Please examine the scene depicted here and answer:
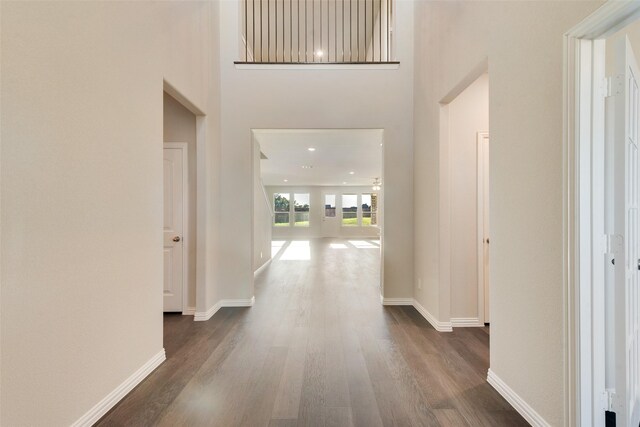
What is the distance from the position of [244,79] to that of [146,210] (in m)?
2.35

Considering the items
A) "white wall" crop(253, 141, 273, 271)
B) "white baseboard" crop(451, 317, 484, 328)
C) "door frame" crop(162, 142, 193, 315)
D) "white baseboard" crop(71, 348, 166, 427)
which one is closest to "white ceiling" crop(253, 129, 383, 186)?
"white wall" crop(253, 141, 273, 271)

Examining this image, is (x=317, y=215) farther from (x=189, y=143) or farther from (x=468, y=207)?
(x=468, y=207)

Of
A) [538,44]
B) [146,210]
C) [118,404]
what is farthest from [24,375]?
[538,44]

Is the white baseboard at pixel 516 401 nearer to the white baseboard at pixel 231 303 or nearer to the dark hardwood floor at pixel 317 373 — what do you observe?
the dark hardwood floor at pixel 317 373

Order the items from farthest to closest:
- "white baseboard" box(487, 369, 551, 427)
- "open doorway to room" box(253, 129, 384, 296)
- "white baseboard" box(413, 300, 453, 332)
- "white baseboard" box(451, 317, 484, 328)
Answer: "open doorway to room" box(253, 129, 384, 296) → "white baseboard" box(451, 317, 484, 328) → "white baseboard" box(413, 300, 453, 332) → "white baseboard" box(487, 369, 551, 427)

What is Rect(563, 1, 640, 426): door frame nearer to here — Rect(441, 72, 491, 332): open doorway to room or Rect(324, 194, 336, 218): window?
Rect(441, 72, 491, 332): open doorway to room

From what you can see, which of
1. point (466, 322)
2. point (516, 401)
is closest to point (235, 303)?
point (466, 322)

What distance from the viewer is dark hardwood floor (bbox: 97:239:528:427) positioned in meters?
1.71

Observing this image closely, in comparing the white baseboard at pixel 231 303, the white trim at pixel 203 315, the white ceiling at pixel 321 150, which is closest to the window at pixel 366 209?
the white ceiling at pixel 321 150

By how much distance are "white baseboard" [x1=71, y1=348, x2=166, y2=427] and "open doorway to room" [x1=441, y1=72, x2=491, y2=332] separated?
2.82 metres

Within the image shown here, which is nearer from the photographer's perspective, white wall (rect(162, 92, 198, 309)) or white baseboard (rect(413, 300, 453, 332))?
white baseboard (rect(413, 300, 453, 332))

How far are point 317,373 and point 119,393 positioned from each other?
1.32 meters

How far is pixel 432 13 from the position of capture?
3090mm

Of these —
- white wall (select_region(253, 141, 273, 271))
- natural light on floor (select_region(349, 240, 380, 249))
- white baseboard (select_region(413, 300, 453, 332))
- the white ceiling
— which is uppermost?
the white ceiling
